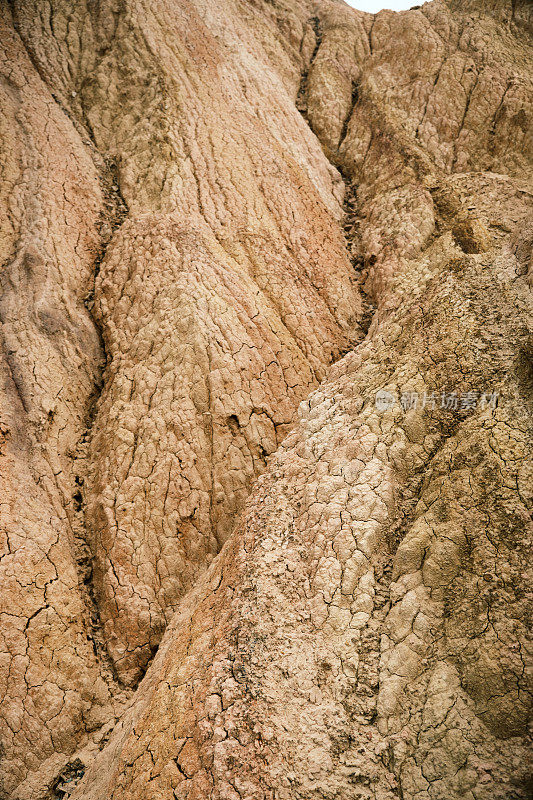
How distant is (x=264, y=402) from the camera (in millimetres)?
4551

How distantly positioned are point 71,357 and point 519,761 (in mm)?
4447

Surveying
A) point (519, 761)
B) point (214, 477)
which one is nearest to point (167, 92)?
point (214, 477)

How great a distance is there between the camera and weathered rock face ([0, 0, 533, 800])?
276 cm

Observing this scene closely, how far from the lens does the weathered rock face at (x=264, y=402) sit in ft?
9.07

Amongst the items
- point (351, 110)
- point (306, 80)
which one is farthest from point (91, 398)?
point (306, 80)

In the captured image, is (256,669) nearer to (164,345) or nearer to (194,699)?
(194,699)

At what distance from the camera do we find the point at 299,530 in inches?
138
